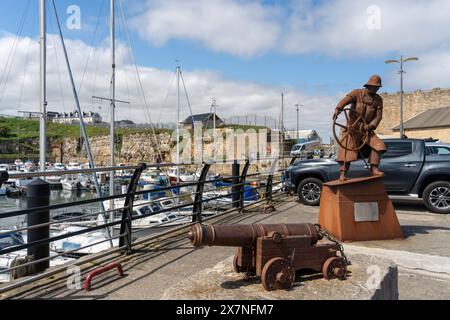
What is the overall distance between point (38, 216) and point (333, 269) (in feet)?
11.2

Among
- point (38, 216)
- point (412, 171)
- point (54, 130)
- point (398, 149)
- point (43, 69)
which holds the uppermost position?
point (54, 130)

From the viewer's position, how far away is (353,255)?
14.3ft

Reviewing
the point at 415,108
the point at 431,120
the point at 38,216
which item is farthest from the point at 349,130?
the point at 415,108

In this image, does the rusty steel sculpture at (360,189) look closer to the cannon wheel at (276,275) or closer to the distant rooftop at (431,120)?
the cannon wheel at (276,275)

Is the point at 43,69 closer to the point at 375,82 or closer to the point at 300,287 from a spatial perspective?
the point at 375,82

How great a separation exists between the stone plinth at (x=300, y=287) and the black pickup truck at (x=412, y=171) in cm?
567

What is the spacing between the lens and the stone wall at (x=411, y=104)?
59.8 meters

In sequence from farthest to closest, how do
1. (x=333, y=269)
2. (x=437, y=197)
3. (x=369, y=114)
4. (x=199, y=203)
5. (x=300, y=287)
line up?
(x=437, y=197) < (x=199, y=203) < (x=369, y=114) < (x=333, y=269) < (x=300, y=287)

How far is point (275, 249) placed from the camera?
3.38m

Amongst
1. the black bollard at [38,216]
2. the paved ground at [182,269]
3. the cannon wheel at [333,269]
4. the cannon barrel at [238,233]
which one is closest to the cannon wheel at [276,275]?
the cannon barrel at [238,233]

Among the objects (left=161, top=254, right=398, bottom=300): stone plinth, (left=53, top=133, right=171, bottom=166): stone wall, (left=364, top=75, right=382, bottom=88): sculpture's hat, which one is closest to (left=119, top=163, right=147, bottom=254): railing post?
(left=161, top=254, right=398, bottom=300): stone plinth

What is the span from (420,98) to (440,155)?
58.9 m

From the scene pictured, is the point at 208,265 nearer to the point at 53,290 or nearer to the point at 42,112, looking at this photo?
the point at 53,290

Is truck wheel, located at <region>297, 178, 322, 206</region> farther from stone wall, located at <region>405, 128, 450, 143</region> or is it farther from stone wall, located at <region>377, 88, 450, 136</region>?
A: stone wall, located at <region>377, 88, 450, 136</region>
